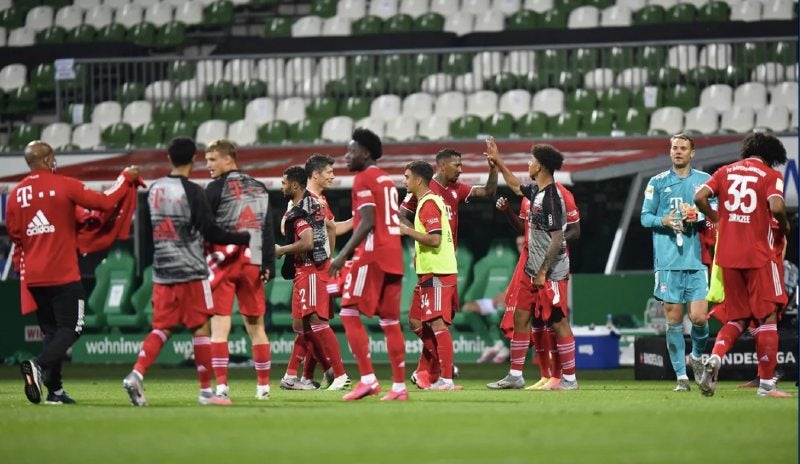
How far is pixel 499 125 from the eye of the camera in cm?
2295

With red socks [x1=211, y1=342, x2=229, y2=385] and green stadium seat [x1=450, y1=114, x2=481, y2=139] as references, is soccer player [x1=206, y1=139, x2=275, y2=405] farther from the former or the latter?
green stadium seat [x1=450, y1=114, x2=481, y2=139]

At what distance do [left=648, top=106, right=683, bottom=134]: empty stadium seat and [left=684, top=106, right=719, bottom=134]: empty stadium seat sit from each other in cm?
14

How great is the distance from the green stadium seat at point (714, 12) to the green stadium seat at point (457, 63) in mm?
4251

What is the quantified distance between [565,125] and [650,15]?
423 cm

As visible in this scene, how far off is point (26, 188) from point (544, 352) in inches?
205

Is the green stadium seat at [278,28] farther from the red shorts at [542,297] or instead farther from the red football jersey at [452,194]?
the red shorts at [542,297]

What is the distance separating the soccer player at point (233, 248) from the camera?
35.5ft

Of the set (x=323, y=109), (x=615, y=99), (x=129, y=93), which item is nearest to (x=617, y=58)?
(x=615, y=99)

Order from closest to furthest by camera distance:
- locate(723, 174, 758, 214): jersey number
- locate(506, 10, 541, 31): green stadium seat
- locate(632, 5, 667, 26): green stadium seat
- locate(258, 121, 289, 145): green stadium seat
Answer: locate(723, 174, 758, 214): jersey number < locate(258, 121, 289, 145): green stadium seat < locate(632, 5, 667, 26): green stadium seat < locate(506, 10, 541, 31): green stadium seat

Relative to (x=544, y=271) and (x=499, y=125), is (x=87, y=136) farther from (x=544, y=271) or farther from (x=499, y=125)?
(x=544, y=271)

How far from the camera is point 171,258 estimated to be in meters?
10.4

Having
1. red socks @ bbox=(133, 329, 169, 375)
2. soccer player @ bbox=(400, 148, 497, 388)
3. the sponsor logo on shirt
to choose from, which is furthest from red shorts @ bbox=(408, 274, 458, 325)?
the sponsor logo on shirt

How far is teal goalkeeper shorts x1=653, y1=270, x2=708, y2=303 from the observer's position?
13.0m

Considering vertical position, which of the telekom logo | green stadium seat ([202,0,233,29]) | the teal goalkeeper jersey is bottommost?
the teal goalkeeper jersey
